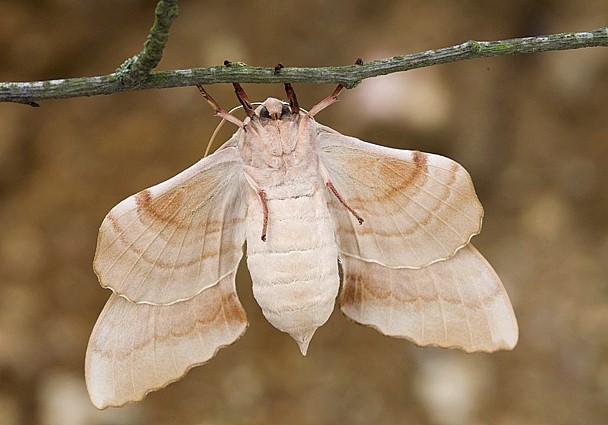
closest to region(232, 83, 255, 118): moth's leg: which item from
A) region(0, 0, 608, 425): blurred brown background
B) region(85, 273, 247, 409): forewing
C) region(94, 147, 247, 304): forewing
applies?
region(94, 147, 247, 304): forewing

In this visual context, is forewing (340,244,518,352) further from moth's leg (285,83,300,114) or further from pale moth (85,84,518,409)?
moth's leg (285,83,300,114)

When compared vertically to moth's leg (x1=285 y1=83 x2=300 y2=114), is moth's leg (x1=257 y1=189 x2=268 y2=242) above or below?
below

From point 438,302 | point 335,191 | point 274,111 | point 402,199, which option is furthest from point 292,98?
point 438,302

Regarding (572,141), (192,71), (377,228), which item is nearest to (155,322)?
(377,228)

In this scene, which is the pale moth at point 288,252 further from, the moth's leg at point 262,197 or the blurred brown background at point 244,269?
the blurred brown background at point 244,269

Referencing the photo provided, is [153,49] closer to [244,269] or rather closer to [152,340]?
[152,340]

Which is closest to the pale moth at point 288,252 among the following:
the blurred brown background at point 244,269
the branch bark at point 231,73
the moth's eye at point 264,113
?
the moth's eye at point 264,113

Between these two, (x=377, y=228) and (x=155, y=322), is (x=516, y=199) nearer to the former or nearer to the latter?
(x=377, y=228)
